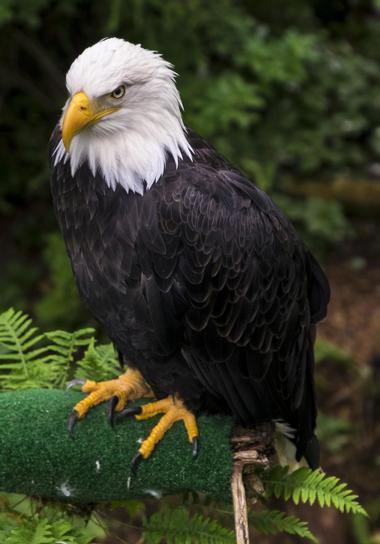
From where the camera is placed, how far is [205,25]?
653cm

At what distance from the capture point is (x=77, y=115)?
2.75 metres

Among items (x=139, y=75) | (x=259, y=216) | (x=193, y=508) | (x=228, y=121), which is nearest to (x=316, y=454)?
(x=193, y=508)

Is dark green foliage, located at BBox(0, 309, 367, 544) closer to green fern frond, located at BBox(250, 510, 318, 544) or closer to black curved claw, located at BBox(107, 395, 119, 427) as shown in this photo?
green fern frond, located at BBox(250, 510, 318, 544)

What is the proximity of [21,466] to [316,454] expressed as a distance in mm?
1074

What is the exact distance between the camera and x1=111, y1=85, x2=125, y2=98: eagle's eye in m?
2.82

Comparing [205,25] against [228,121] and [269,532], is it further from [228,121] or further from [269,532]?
[269,532]

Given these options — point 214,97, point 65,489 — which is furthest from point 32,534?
point 214,97

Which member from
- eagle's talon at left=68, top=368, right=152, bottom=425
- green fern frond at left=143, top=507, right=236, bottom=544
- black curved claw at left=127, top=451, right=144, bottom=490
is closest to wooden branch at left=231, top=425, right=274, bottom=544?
green fern frond at left=143, top=507, right=236, bottom=544

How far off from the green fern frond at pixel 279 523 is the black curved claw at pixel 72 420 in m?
0.60

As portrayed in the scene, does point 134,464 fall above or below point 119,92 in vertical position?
below

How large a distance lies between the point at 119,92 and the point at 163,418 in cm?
103

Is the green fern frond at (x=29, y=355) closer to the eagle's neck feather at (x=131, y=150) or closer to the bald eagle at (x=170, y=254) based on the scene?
the bald eagle at (x=170, y=254)

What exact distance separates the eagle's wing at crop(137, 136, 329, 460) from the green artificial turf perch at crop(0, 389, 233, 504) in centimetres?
26

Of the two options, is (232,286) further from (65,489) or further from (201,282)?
(65,489)
